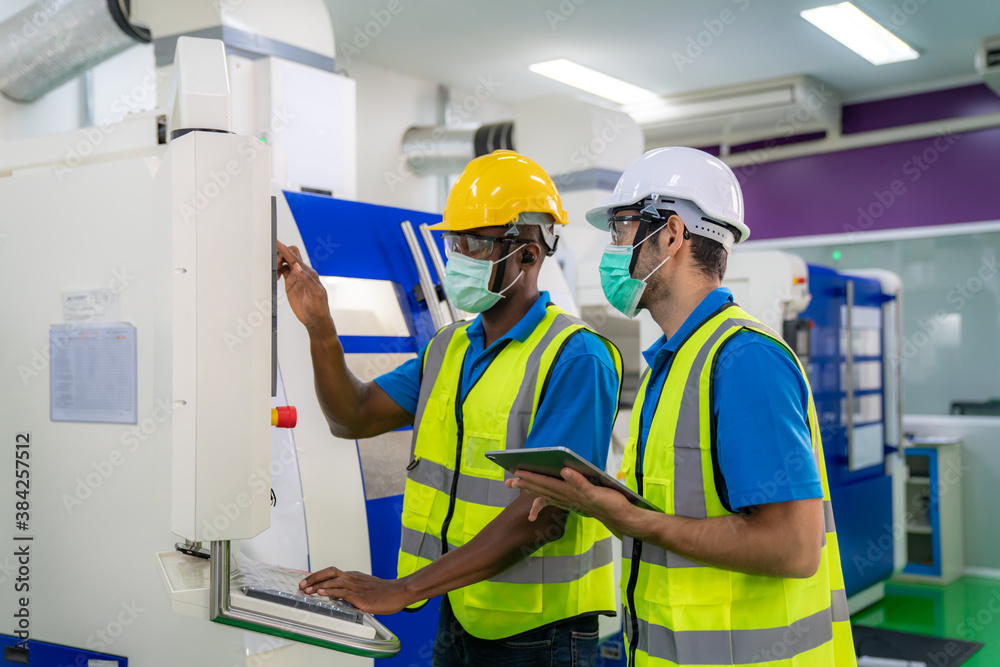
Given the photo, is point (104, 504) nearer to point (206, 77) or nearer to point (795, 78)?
point (206, 77)

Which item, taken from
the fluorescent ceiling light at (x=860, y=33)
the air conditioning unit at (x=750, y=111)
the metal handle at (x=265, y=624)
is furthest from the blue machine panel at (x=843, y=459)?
the metal handle at (x=265, y=624)

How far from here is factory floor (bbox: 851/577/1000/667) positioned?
190 inches

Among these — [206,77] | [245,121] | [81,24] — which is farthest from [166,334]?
[81,24]

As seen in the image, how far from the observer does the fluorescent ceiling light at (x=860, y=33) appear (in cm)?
521

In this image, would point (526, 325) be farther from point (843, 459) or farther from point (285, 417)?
point (843, 459)

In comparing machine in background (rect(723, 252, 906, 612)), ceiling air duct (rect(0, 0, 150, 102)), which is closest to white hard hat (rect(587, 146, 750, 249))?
ceiling air duct (rect(0, 0, 150, 102))

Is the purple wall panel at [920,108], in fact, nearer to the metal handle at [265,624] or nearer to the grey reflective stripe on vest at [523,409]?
the grey reflective stripe on vest at [523,409]

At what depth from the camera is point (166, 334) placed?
4.63 ft

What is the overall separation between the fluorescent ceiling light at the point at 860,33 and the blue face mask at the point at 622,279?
4.23 m

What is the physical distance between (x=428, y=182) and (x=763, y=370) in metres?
5.47

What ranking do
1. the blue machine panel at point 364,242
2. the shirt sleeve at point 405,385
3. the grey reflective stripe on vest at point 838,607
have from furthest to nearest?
the blue machine panel at point 364,242 → the shirt sleeve at point 405,385 → the grey reflective stripe on vest at point 838,607

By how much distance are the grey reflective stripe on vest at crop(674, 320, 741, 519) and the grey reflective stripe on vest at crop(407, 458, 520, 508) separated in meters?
0.40

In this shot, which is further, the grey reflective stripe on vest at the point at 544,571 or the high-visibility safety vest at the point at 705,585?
the grey reflective stripe on vest at the point at 544,571

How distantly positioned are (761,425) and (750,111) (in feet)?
19.8
